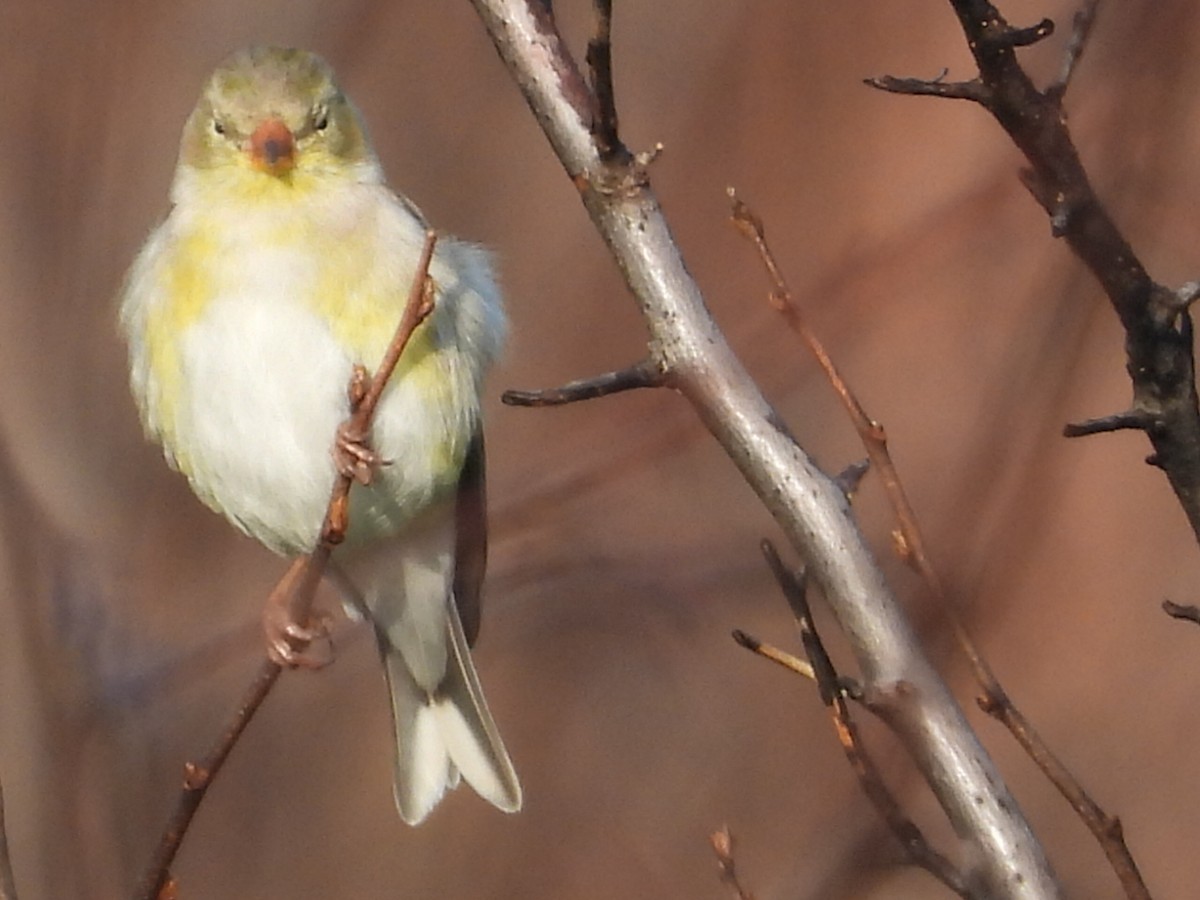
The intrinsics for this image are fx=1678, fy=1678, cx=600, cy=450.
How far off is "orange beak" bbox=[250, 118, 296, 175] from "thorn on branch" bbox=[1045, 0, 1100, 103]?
1319 mm

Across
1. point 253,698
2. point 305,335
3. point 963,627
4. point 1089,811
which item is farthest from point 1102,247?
point 305,335

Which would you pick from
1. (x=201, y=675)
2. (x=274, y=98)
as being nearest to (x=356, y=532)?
(x=274, y=98)

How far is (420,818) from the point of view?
2.51 meters

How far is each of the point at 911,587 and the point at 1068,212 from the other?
2.42 m

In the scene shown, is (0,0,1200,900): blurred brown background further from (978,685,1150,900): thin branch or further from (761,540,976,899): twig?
(978,685,1150,900): thin branch

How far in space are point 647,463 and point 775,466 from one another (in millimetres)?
2355

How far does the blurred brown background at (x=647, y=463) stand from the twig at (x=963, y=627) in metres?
2.17

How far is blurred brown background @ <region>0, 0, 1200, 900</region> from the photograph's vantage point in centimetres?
377

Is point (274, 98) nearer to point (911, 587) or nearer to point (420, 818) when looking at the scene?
→ point (420, 818)

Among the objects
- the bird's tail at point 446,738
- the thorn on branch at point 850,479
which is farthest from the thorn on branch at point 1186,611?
the bird's tail at point 446,738

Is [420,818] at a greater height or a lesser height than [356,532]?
lesser

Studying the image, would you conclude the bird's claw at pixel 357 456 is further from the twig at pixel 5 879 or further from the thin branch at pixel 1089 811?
the thin branch at pixel 1089 811

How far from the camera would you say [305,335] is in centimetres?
219

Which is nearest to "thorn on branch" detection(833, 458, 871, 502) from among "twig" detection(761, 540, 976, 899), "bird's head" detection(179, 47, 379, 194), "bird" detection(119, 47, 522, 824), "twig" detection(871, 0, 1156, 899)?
"twig" detection(761, 540, 976, 899)
